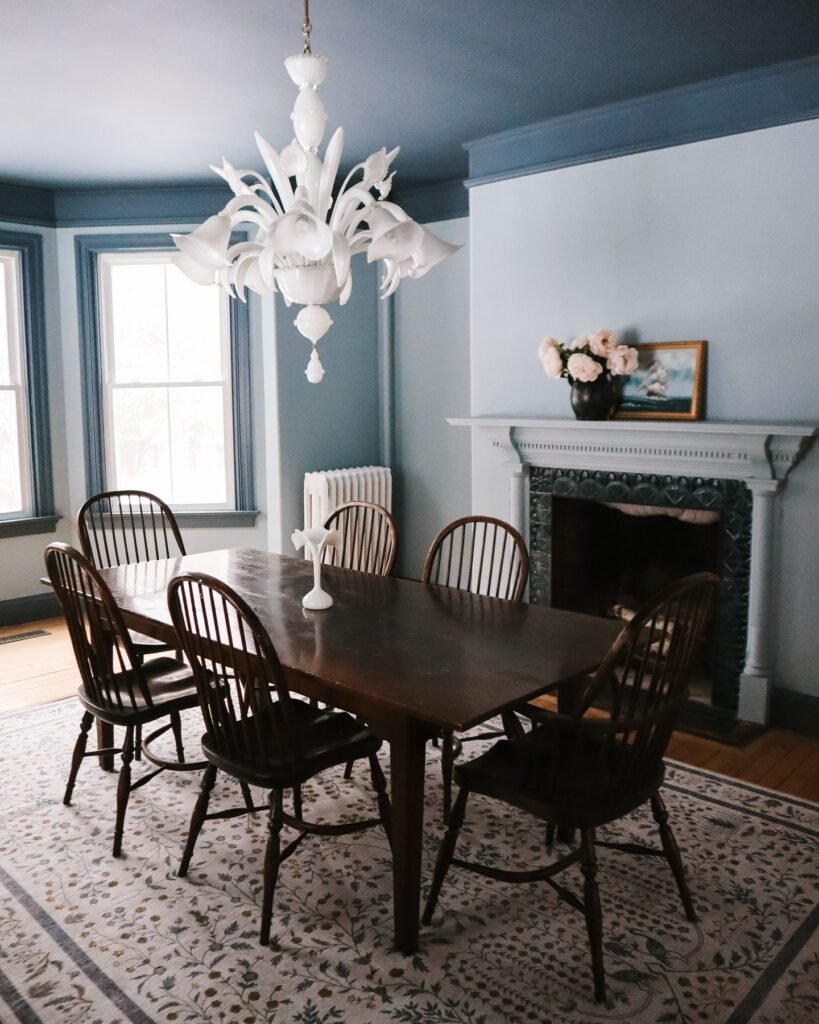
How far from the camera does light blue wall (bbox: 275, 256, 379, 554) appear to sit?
524cm

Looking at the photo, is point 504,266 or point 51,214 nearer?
point 504,266

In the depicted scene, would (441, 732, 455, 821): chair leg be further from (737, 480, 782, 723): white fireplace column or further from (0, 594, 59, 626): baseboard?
(0, 594, 59, 626): baseboard

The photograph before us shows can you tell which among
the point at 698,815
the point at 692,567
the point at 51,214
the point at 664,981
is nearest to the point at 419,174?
the point at 51,214

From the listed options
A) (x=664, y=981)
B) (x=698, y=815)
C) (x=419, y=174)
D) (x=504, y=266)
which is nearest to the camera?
(x=664, y=981)

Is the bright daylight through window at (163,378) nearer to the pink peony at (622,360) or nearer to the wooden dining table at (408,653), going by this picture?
the wooden dining table at (408,653)

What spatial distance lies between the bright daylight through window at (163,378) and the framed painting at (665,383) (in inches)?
102

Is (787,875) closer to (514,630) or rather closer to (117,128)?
(514,630)

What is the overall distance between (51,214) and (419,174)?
2237 mm

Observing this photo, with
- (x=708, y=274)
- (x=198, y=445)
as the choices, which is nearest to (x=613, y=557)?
(x=708, y=274)

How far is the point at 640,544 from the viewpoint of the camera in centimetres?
422

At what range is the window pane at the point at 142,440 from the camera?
547 cm

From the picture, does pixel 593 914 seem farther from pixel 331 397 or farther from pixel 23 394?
pixel 23 394

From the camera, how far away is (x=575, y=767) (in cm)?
212

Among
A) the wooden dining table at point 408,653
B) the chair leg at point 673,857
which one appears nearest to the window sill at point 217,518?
the wooden dining table at point 408,653
